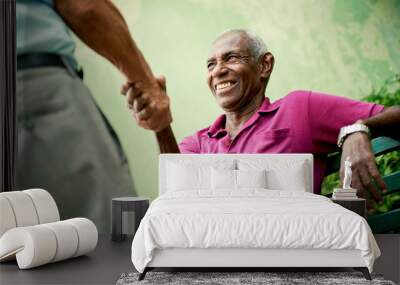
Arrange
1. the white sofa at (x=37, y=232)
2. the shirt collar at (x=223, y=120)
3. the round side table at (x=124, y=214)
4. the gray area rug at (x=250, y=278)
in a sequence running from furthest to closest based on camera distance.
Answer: the shirt collar at (x=223, y=120) < the round side table at (x=124, y=214) < the white sofa at (x=37, y=232) < the gray area rug at (x=250, y=278)

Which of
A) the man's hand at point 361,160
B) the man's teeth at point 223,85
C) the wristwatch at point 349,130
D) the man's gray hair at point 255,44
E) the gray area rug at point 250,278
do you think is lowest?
the gray area rug at point 250,278

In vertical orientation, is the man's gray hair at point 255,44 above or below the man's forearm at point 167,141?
above

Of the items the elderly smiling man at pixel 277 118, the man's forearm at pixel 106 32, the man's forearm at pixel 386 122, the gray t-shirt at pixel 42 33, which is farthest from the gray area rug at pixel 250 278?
the gray t-shirt at pixel 42 33

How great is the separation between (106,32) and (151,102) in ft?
2.83

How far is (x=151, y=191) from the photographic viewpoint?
618 cm

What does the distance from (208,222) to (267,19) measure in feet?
9.26

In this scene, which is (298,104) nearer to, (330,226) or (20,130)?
(330,226)

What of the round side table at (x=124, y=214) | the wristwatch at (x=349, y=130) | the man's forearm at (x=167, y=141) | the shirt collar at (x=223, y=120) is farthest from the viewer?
the man's forearm at (x=167, y=141)

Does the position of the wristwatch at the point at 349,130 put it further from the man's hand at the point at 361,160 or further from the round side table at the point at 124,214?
the round side table at the point at 124,214

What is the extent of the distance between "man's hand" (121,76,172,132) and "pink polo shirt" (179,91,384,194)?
74 centimetres

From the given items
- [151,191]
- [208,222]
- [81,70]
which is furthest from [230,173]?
[81,70]

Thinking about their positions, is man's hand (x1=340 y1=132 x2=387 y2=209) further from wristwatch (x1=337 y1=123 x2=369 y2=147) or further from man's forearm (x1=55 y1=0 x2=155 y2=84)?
man's forearm (x1=55 y1=0 x2=155 y2=84)

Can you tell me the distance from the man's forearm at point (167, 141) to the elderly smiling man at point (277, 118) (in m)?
0.33

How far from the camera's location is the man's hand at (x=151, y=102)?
6164 mm
